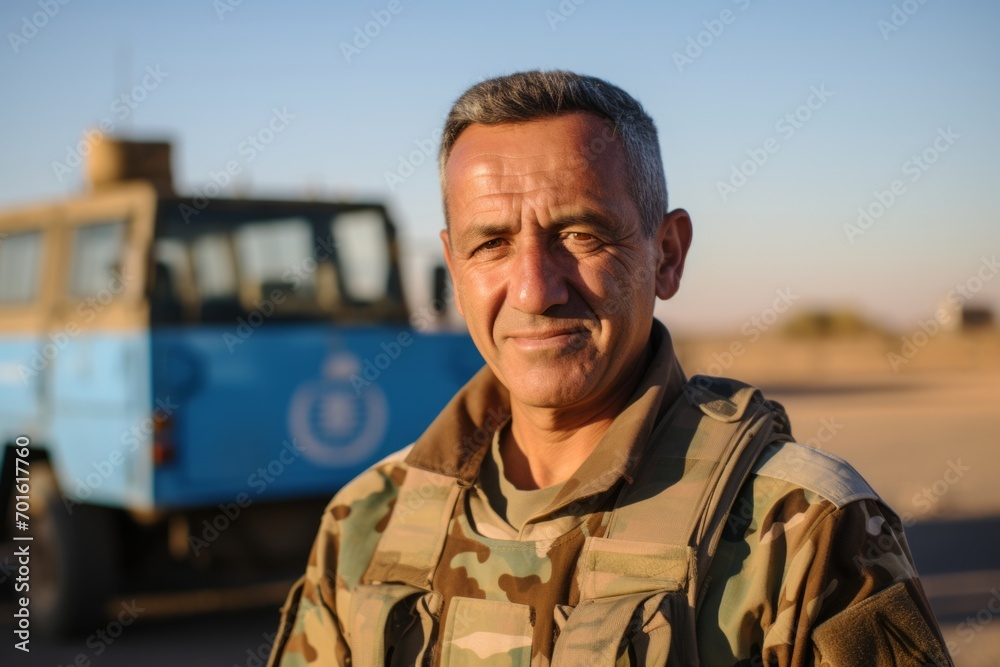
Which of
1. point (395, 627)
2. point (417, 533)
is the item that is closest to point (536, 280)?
point (417, 533)

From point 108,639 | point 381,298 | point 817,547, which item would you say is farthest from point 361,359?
point 817,547

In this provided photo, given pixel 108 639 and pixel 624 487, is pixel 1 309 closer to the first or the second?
pixel 108 639

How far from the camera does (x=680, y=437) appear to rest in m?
1.75

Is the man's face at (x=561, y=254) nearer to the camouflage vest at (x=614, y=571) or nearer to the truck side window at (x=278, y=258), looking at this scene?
the camouflage vest at (x=614, y=571)

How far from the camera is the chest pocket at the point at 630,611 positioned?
1.51 m

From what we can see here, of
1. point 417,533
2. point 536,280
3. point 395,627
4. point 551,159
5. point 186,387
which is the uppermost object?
point 551,159

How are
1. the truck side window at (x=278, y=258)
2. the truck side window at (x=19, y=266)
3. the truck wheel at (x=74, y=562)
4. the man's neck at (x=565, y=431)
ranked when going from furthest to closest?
the truck side window at (x=19, y=266) → the truck side window at (x=278, y=258) → the truck wheel at (x=74, y=562) → the man's neck at (x=565, y=431)

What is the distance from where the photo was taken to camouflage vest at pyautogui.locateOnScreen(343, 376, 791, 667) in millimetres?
1545

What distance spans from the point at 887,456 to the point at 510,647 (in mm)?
12040

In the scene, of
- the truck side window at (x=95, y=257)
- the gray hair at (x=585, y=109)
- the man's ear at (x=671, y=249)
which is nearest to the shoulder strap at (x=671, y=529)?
the man's ear at (x=671, y=249)

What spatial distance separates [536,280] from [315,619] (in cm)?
75

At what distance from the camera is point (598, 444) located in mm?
1789

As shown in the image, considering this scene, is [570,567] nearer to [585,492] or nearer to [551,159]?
[585,492]

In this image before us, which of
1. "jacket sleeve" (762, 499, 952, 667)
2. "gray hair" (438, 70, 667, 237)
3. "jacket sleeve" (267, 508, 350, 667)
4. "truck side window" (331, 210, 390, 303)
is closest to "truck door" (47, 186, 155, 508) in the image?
"truck side window" (331, 210, 390, 303)
